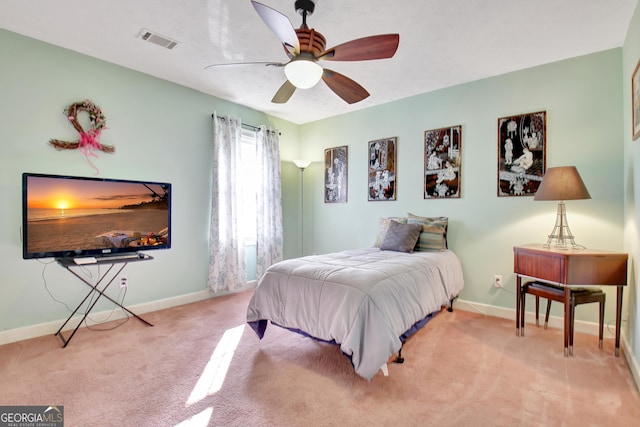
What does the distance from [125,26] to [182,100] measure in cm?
122

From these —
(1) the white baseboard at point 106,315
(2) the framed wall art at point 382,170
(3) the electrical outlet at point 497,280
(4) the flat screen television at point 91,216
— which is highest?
(2) the framed wall art at point 382,170

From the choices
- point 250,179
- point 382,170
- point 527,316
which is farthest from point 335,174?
point 527,316

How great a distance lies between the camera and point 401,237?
3.31 meters

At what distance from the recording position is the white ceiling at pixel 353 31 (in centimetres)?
221

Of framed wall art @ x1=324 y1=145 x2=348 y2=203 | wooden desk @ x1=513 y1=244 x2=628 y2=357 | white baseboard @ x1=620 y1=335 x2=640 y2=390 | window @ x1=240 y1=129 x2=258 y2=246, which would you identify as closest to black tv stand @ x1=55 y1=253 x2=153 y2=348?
window @ x1=240 y1=129 x2=258 y2=246

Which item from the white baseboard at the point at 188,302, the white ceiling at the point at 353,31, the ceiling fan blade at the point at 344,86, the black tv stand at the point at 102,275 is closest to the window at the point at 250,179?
the white baseboard at the point at 188,302

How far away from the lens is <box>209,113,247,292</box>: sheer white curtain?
12.8ft

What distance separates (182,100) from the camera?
145 inches

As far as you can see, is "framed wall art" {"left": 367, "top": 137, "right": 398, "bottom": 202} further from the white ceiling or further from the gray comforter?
the gray comforter

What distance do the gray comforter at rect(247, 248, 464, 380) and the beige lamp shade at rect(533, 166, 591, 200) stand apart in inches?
43.0

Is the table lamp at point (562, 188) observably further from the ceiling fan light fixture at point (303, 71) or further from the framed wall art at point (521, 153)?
the ceiling fan light fixture at point (303, 71)

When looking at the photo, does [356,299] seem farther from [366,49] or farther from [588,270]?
[588,270]

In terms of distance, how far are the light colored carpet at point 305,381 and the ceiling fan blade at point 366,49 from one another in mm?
2201

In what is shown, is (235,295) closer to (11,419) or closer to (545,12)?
(11,419)
